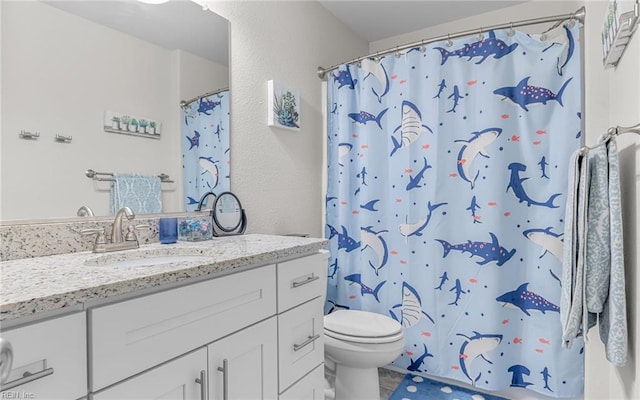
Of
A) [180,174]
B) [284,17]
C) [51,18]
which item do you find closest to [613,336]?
[180,174]

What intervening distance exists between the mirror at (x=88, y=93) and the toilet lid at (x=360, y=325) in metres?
0.97

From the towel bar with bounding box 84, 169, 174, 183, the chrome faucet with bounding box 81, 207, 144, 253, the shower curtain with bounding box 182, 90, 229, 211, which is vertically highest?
the shower curtain with bounding box 182, 90, 229, 211

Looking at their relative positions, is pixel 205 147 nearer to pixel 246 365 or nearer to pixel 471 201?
pixel 246 365

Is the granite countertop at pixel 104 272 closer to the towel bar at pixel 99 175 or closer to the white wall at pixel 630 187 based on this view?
the towel bar at pixel 99 175

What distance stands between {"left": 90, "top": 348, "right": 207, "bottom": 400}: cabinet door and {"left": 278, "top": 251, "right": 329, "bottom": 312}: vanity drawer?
1.14ft

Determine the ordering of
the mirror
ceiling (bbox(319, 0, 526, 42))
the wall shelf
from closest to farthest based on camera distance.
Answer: the wall shelf, the mirror, ceiling (bbox(319, 0, 526, 42))

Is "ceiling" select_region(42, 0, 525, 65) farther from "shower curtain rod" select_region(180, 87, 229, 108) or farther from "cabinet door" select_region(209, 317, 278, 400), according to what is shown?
"cabinet door" select_region(209, 317, 278, 400)

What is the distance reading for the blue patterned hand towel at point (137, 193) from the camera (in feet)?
4.28

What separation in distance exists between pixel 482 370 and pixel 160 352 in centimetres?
171

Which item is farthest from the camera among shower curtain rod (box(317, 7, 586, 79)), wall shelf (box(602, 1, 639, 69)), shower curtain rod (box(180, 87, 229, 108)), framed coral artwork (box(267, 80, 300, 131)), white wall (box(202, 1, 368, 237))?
framed coral artwork (box(267, 80, 300, 131))

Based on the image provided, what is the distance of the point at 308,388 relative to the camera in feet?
4.45

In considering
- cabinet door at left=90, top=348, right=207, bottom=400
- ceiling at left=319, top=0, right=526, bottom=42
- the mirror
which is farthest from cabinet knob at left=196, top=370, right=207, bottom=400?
ceiling at left=319, top=0, right=526, bottom=42

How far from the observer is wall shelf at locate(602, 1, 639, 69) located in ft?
3.01

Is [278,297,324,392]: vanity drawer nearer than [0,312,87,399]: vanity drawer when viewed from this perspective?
No
